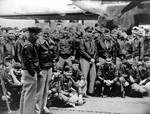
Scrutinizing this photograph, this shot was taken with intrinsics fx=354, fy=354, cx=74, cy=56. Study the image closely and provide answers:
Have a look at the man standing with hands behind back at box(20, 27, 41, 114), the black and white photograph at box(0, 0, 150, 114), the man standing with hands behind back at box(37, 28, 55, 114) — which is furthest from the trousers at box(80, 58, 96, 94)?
the man standing with hands behind back at box(20, 27, 41, 114)

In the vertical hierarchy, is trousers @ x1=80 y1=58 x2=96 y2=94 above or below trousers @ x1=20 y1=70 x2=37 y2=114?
below

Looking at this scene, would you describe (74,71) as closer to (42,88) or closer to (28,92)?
(42,88)

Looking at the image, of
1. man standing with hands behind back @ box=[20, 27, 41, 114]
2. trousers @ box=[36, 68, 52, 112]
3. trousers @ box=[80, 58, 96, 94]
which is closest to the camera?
man standing with hands behind back @ box=[20, 27, 41, 114]

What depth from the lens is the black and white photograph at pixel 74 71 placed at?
4414 mm

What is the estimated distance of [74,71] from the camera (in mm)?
6379

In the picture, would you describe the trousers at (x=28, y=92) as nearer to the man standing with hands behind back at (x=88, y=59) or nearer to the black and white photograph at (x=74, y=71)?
the black and white photograph at (x=74, y=71)

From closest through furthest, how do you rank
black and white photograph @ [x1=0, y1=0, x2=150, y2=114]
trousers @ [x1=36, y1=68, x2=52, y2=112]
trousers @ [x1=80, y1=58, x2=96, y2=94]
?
black and white photograph @ [x1=0, y1=0, x2=150, y2=114], trousers @ [x1=36, y1=68, x2=52, y2=112], trousers @ [x1=80, y1=58, x2=96, y2=94]

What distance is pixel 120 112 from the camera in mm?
5336

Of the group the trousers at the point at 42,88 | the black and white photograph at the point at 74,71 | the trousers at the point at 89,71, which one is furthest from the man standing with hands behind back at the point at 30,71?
the trousers at the point at 89,71

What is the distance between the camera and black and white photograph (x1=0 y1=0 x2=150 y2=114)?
441 cm

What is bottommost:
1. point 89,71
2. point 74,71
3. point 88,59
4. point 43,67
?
point 89,71

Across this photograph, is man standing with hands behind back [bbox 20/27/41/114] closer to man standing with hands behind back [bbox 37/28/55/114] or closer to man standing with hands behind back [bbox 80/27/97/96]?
man standing with hands behind back [bbox 37/28/55/114]

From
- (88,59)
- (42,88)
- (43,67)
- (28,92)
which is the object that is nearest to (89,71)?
(88,59)

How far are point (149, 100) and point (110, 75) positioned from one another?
94 centimetres
